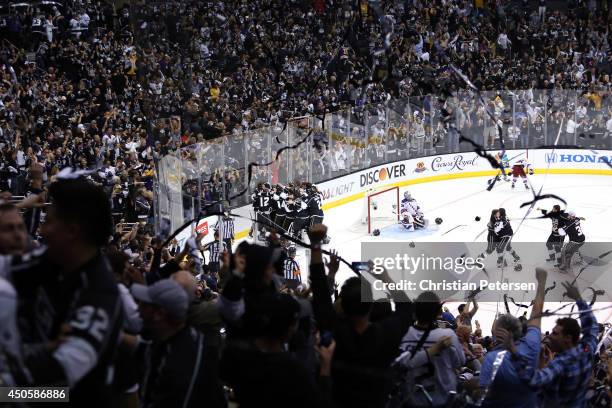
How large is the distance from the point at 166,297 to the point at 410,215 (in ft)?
54.2

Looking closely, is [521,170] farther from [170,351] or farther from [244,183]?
[170,351]

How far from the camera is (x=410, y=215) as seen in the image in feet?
64.5

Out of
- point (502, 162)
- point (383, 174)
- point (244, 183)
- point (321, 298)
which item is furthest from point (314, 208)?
point (321, 298)

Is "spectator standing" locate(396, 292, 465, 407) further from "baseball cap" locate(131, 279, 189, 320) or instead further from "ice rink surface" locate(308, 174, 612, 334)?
"ice rink surface" locate(308, 174, 612, 334)

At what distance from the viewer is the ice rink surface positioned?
1902 centimetres

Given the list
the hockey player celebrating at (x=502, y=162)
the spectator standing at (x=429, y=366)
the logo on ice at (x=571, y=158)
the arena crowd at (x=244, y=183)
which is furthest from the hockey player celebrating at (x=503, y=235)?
the spectator standing at (x=429, y=366)

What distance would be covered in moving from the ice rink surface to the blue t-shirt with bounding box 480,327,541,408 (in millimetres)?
10877

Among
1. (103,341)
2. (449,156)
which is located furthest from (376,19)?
(103,341)

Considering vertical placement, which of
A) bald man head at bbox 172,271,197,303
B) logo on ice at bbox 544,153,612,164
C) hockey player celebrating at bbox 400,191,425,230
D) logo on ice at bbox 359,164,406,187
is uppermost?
logo on ice at bbox 544,153,612,164

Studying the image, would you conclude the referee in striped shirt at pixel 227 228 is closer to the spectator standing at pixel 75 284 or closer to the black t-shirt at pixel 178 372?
the black t-shirt at pixel 178 372

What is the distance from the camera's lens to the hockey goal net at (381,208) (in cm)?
2053

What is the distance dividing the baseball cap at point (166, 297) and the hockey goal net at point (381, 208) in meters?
16.8

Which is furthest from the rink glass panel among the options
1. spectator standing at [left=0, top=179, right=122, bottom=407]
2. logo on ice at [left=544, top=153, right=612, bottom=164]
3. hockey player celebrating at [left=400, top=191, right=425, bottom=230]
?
spectator standing at [left=0, top=179, right=122, bottom=407]

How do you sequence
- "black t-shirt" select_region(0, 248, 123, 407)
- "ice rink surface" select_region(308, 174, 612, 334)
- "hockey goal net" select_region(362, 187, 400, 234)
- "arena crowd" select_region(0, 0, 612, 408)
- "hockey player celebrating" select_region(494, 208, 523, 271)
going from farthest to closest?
"hockey goal net" select_region(362, 187, 400, 234) < "ice rink surface" select_region(308, 174, 612, 334) < "hockey player celebrating" select_region(494, 208, 523, 271) < "arena crowd" select_region(0, 0, 612, 408) < "black t-shirt" select_region(0, 248, 123, 407)
